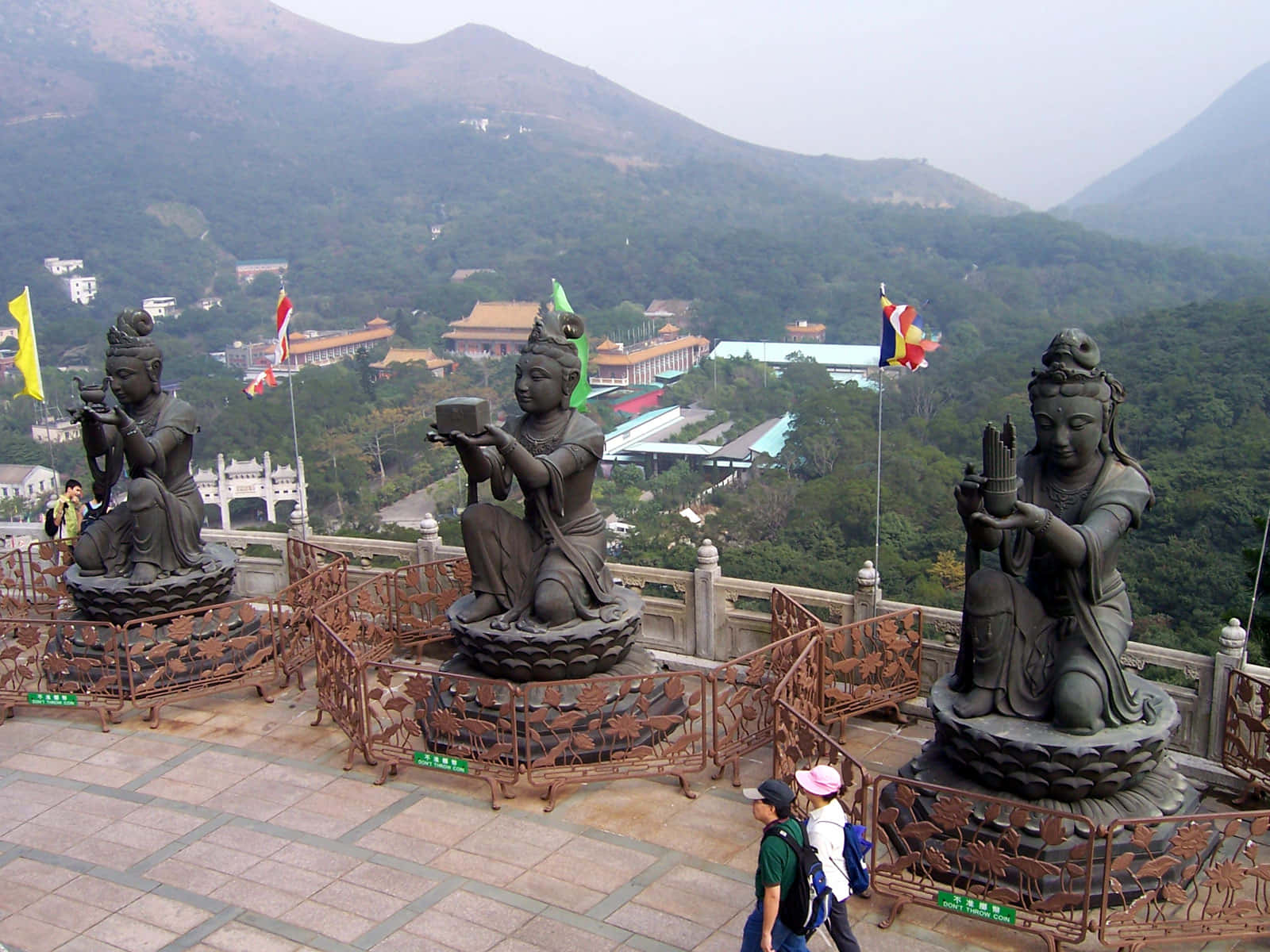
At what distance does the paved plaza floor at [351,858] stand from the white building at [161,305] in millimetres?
94636

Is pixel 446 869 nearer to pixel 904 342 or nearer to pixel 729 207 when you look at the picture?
pixel 904 342

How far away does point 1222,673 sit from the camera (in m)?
7.16

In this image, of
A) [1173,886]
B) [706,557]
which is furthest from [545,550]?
[1173,886]

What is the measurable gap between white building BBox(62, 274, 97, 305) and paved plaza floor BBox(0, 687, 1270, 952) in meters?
93.3

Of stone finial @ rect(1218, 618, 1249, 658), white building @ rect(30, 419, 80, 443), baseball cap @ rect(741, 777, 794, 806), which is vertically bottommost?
white building @ rect(30, 419, 80, 443)

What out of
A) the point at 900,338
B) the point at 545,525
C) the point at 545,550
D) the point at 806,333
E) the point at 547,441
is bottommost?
the point at 806,333

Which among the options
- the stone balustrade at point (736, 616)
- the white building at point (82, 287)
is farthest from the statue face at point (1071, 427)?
the white building at point (82, 287)

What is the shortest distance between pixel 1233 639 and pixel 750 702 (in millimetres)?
3177

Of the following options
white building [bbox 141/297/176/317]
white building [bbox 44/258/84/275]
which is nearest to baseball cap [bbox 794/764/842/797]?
white building [bbox 141/297/176/317]

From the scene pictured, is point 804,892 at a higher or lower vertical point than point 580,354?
lower

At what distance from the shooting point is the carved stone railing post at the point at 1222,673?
277 inches

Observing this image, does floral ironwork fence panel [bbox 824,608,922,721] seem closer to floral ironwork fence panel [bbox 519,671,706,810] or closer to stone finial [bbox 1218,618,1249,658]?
floral ironwork fence panel [bbox 519,671,706,810]

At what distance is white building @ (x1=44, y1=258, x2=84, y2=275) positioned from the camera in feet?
304

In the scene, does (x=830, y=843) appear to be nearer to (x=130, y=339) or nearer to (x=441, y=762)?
(x=441, y=762)
